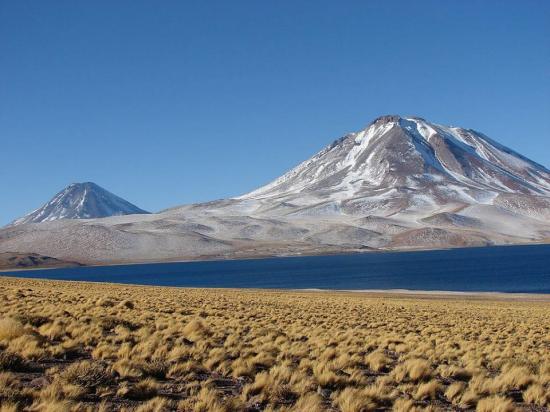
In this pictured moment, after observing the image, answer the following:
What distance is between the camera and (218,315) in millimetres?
22250

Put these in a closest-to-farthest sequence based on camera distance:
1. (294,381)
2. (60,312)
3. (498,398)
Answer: (498,398)
(294,381)
(60,312)

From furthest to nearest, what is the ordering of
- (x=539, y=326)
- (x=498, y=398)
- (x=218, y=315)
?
(x=539, y=326)
(x=218, y=315)
(x=498, y=398)

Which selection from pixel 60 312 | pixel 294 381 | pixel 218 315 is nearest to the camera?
pixel 294 381

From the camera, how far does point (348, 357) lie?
12.7 m

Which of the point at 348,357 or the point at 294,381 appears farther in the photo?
the point at 348,357

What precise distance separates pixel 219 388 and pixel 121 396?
5.73ft

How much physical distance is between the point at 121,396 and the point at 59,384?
925 millimetres

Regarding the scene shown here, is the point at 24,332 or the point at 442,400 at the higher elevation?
the point at 24,332

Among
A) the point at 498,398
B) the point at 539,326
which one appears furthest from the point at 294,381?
the point at 539,326

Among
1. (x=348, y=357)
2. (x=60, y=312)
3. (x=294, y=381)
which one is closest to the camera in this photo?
(x=294, y=381)

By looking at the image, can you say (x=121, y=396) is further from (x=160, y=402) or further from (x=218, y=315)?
(x=218, y=315)

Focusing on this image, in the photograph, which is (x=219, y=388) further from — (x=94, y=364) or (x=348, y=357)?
(x=348, y=357)

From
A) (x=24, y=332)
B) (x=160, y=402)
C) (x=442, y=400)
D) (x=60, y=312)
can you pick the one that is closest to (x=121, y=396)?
(x=160, y=402)

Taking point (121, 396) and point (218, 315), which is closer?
point (121, 396)
